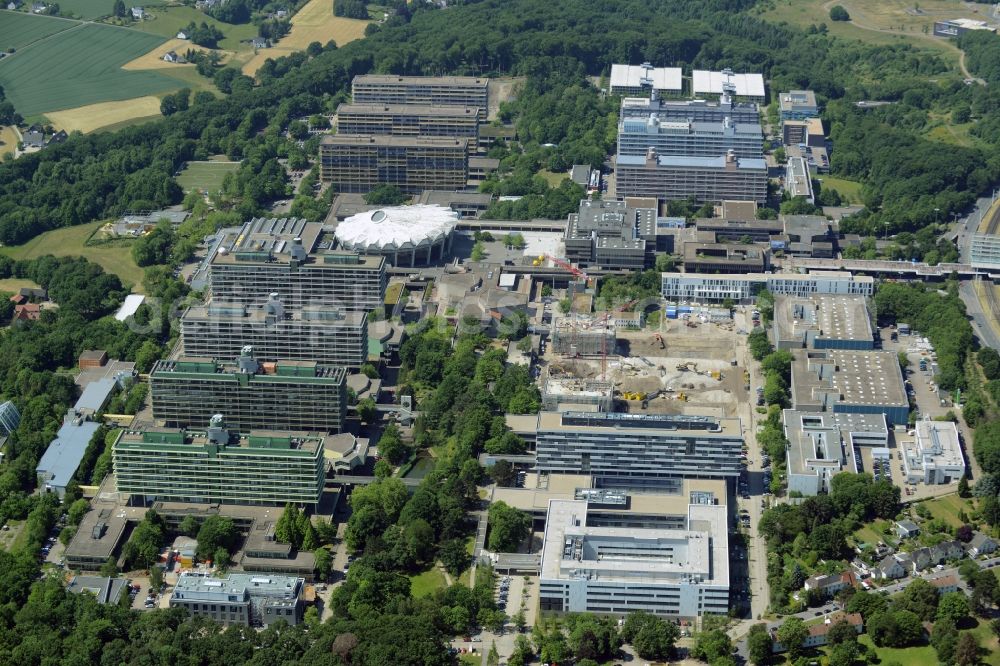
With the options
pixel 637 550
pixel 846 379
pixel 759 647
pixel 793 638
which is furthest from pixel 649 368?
pixel 759 647

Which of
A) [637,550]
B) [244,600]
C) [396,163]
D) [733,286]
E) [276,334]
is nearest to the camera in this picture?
[244,600]

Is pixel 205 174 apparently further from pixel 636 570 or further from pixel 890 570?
pixel 890 570

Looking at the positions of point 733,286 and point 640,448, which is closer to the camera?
point 640,448

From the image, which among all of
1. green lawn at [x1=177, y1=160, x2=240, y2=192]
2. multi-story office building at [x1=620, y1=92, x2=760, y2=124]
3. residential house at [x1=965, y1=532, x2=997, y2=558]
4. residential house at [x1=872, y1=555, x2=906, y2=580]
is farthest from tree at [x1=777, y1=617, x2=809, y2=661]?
green lawn at [x1=177, y1=160, x2=240, y2=192]

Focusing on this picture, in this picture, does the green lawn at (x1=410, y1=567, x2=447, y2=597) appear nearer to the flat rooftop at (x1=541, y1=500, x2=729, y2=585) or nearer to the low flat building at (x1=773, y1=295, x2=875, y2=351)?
the flat rooftop at (x1=541, y1=500, x2=729, y2=585)

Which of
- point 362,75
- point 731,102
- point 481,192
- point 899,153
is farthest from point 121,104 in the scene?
point 899,153

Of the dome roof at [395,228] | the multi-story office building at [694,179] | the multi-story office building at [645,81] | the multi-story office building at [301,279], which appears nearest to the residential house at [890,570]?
the multi-story office building at [301,279]

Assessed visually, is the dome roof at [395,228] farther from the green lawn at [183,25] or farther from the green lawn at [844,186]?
the green lawn at [183,25]
